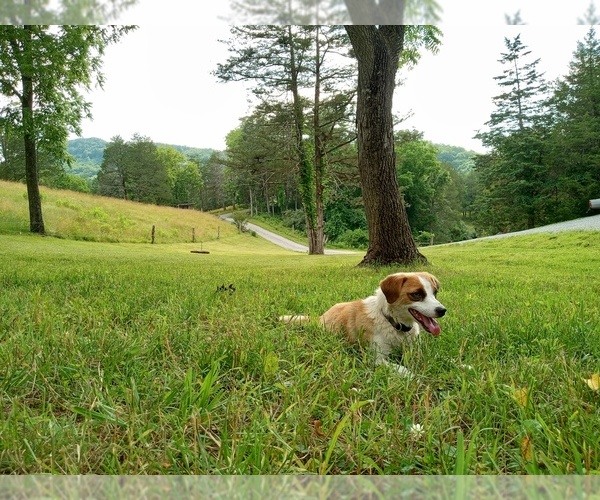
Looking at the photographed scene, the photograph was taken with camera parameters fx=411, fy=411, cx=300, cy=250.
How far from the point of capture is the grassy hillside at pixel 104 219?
2.12 meters

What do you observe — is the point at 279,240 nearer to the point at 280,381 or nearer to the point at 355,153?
the point at 355,153

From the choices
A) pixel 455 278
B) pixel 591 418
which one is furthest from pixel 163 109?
pixel 591 418

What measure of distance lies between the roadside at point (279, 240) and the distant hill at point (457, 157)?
2.27ft

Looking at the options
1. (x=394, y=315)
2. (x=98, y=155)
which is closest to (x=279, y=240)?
(x=98, y=155)

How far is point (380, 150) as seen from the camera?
2.24 meters

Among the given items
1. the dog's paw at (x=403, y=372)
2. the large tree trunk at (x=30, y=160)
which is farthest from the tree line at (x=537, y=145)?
the large tree trunk at (x=30, y=160)

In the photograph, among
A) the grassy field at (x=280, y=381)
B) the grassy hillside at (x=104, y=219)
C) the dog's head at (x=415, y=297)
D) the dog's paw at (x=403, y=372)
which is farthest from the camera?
the grassy hillside at (x=104, y=219)

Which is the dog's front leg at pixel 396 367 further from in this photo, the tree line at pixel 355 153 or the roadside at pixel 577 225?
the roadside at pixel 577 225

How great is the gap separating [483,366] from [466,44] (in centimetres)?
157

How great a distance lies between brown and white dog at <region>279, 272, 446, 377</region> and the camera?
1222mm

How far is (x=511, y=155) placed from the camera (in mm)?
2049

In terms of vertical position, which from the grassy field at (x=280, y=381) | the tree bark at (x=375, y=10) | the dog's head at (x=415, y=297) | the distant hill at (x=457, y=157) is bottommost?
the grassy field at (x=280, y=381)

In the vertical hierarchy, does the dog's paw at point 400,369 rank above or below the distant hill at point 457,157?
below

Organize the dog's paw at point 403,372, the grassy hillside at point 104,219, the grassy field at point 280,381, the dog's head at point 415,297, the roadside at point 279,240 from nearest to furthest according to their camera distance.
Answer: the grassy field at point 280,381 → the dog's paw at point 403,372 → the dog's head at point 415,297 → the grassy hillside at point 104,219 → the roadside at point 279,240
